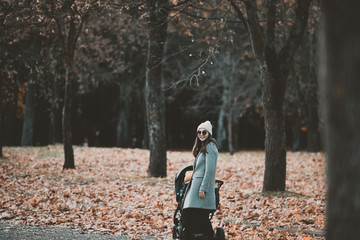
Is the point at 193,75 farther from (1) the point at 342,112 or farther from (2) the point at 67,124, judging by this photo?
(1) the point at 342,112

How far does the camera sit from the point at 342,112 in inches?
92.7

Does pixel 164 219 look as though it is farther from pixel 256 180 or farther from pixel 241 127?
pixel 241 127

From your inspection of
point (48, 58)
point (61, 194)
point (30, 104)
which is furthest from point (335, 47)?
point (30, 104)

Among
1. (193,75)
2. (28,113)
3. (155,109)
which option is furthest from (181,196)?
(28,113)

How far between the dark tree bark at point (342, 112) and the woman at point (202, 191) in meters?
3.21

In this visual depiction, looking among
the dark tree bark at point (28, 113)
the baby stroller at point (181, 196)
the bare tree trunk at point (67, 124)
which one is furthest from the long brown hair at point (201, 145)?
the dark tree bark at point (28, 113)

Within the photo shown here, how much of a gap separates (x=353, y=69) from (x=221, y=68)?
81.9 feet

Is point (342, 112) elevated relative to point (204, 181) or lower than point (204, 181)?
elevated

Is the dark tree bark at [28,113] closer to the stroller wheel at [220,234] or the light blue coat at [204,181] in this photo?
the light blue coat at [204,181]

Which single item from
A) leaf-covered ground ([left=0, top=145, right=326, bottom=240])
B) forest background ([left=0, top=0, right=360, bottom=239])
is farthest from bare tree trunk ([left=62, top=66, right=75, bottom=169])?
leaf-covered ground ([left=0, top=145, right=326, bottom=240])

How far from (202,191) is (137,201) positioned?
4.75 meters

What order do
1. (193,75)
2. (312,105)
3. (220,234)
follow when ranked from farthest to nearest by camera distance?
1. (312,105)
2. (193,75)
3. (220,234)

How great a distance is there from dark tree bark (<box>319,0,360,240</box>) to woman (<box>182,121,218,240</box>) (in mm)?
3215

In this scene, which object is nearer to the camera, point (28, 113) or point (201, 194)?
point (201, 194)
